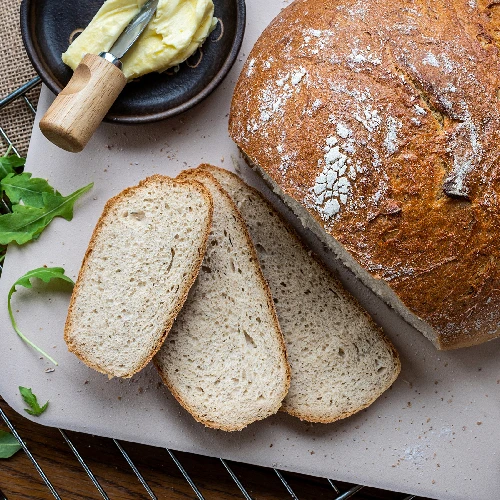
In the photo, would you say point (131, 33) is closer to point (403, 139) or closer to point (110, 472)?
point (403, 139)

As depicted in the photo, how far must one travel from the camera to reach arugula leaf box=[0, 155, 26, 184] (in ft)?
9.77

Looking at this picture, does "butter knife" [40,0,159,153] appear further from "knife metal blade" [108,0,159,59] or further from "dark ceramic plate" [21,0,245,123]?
"dark ceramic plate" [21,0,245,123]

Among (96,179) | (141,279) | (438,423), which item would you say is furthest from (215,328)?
(438,423)

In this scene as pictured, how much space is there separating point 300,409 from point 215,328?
1.80 feet

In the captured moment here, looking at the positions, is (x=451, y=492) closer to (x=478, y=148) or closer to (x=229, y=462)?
(x=229, y=462)

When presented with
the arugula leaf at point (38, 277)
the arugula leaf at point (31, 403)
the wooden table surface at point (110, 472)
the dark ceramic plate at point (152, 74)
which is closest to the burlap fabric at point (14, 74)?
the dark ceramic plate at point (152, 74)

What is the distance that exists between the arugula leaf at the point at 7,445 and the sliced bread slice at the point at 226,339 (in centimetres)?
80

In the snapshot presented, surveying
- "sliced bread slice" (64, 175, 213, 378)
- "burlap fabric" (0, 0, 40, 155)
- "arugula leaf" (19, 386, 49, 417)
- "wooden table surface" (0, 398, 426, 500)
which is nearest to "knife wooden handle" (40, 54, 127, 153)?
"sliced bread slice" (64, 175, 213, 378)

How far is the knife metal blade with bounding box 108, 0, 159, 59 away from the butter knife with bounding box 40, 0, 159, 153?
4 centimetres

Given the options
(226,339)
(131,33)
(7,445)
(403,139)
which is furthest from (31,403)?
(403,139)

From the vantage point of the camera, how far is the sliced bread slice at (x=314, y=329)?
2.95m

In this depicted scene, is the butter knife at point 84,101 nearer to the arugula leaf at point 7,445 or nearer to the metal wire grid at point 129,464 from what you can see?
the metal wire grid at point 129,464

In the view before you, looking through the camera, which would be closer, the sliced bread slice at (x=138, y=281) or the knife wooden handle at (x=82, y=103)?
the knife wooden handle at (x=82, y=103)

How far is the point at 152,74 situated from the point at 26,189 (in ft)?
2.59
